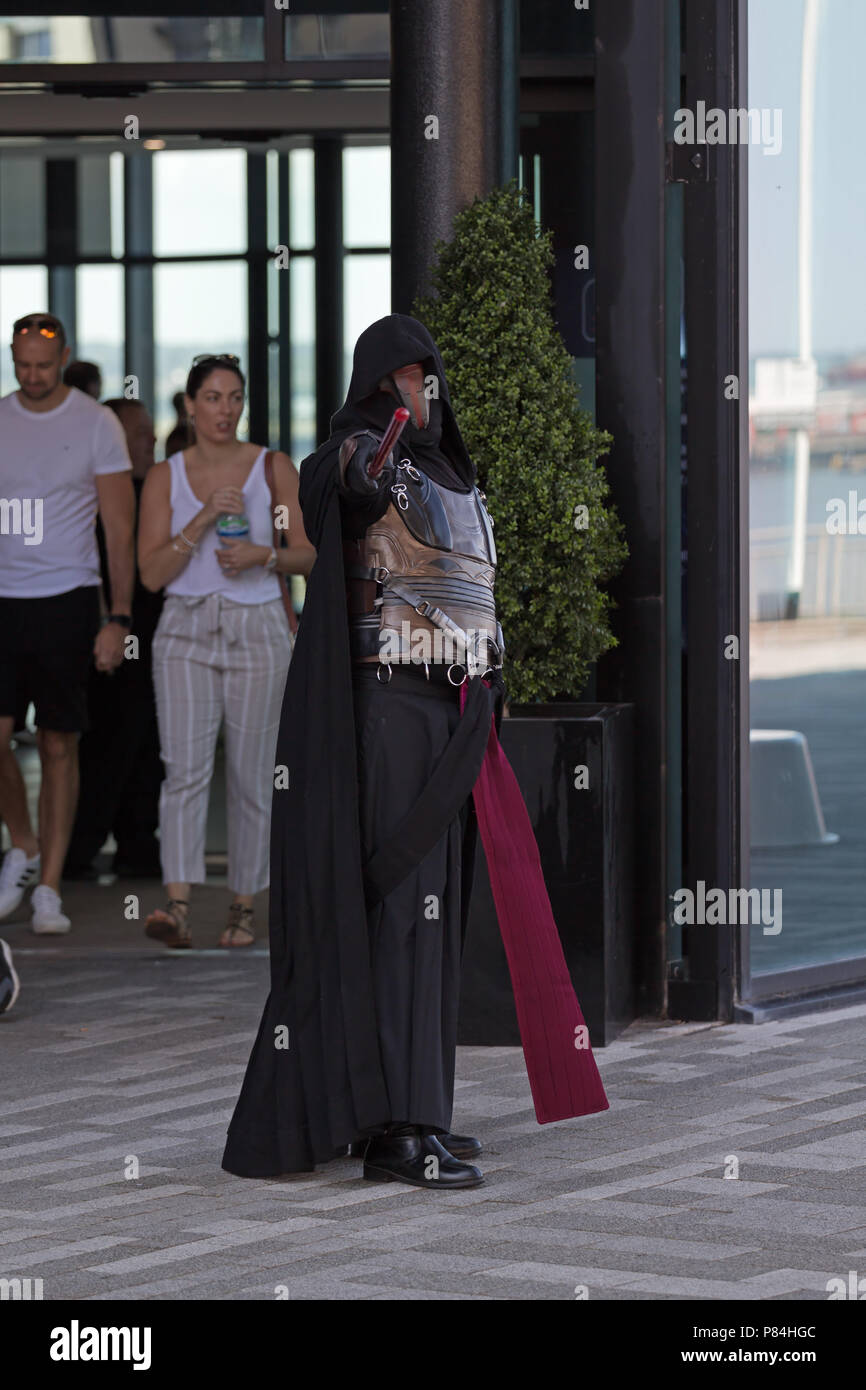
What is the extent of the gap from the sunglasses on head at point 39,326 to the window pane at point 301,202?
447 inches

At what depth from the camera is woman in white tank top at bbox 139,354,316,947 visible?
7.65 metres

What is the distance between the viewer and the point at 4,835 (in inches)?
433

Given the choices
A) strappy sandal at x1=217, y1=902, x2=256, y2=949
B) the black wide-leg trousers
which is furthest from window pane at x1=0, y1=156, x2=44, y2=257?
the black wide-leg trousers

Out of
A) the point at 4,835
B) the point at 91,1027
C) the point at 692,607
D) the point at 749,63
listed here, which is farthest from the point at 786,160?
the point at 4,835

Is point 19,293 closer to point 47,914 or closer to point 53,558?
point 53,558

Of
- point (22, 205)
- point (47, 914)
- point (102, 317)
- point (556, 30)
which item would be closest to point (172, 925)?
point (47, 914)

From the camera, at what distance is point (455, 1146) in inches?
196

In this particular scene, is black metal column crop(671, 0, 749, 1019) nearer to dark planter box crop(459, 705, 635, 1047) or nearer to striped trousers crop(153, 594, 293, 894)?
dark planter box crop(459, 705, 635, 1047)

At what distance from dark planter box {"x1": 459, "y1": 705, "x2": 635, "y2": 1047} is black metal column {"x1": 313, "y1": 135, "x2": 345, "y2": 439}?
12.7 meters

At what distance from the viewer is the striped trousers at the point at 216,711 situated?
7.67 m

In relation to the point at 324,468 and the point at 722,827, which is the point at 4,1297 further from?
the point at 722,827

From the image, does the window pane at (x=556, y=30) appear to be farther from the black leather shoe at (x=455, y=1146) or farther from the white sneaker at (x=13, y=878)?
the black leather shoe at (x=455, y=1146)

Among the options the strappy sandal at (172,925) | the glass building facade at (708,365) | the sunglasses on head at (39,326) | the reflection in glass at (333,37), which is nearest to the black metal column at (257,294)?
the glass building facade at (708,365)

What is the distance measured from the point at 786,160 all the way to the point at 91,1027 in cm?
322
